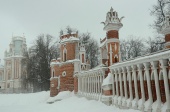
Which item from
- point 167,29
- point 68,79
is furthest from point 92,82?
point 68,79

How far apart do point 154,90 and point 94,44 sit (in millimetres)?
33916

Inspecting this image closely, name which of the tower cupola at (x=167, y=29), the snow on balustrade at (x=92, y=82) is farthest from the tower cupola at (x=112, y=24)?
the tower cupola at (x=167, y=29)

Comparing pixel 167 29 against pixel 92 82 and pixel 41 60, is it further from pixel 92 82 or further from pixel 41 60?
pixel 41 60

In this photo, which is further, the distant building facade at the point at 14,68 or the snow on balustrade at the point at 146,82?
the distant building facade at the point at 14,68

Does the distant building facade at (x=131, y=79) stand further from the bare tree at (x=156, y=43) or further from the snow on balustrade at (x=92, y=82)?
the bare tree at (x=156, y=43)

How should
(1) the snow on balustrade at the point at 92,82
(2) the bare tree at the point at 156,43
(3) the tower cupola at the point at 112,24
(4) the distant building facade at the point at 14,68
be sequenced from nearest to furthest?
(3) the tower cupola at the point at 112,24, (1) the snow on balustrade at the point at 92,82, (2) the bare tree at the point at 156,43, (4) the distant building facade at the point at 14,68

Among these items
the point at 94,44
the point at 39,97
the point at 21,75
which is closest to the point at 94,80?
the point at 39,97

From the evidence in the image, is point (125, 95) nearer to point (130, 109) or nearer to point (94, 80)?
point (130, 109)

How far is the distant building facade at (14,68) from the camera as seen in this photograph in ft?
166

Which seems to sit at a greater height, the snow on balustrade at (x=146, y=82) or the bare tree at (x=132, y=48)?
the bare tree at (x=132, y=48)

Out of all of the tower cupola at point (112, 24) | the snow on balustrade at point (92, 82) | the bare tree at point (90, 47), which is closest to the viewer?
the tower cupola at point (112, 24)

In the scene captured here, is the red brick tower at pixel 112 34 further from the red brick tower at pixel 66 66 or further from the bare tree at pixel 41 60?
the bare tree at pixel 41 60

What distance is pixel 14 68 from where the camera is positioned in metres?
51.6

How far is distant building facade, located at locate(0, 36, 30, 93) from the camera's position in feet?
166
